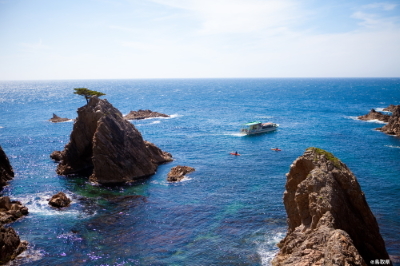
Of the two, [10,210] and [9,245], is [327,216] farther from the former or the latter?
[10,210]

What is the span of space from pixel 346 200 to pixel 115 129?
51392 millimetres

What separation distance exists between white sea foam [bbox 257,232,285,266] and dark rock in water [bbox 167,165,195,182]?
28.0 metres

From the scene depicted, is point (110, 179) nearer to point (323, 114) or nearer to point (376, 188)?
point (376, 188)

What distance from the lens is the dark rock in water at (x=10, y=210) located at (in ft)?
154

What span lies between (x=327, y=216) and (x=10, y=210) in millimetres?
44978

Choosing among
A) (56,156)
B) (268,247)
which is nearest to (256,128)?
(56,156)

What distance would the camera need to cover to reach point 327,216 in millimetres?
26594

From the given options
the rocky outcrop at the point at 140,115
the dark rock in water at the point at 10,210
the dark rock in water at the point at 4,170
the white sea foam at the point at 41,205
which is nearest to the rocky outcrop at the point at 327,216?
the white sea foam at the point at 41,205

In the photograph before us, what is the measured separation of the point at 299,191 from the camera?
31703 mm

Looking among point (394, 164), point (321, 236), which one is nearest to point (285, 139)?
point (394, 164)

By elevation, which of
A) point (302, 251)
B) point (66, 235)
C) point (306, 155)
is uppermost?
point (306, 155)

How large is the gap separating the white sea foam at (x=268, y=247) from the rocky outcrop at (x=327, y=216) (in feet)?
5.59

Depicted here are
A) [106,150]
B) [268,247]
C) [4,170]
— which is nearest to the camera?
[268,247]

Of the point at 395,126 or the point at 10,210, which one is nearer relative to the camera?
the point at 10,210
